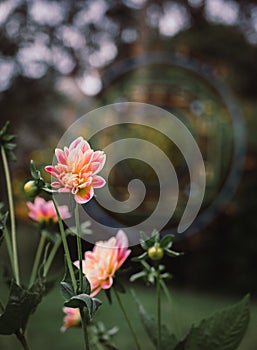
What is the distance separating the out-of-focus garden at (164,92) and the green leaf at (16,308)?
2.48 metres

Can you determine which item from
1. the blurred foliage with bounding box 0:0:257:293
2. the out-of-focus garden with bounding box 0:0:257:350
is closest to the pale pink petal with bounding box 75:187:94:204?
the out-of-focus garden with bounding box 0:0:257:350

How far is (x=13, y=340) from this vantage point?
7.23 feet

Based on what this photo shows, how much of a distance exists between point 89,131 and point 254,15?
1.35m

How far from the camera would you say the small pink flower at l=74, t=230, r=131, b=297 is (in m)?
0.30

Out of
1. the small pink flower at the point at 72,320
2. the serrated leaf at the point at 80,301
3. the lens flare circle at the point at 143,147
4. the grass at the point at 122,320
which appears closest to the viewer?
the serrated leaf at the point at 80,301

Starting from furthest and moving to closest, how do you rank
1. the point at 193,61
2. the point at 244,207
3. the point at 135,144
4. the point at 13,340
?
the point at 193,61 < the point at 135,144 < the point at 244,207 < the point at 13,340

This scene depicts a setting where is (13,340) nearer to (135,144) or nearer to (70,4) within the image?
(135,144)

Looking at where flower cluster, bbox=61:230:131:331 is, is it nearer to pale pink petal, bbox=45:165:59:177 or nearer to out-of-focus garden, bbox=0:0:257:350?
pale pink petal, bbox=45:165:59:177

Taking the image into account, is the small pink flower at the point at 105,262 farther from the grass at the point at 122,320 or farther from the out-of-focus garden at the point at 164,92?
the out-of-focus garden at the point at 164,92

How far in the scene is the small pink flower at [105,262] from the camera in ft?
1.00

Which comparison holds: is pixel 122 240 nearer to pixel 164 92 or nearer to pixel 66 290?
pixel 66 290

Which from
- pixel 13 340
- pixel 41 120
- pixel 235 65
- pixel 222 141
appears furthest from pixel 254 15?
A: pixel 13 340

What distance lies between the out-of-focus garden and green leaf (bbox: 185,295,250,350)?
244 centimetres

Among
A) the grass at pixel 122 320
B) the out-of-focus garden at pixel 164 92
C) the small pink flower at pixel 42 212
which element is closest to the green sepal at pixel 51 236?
the small pink flower at pixel 42 212
